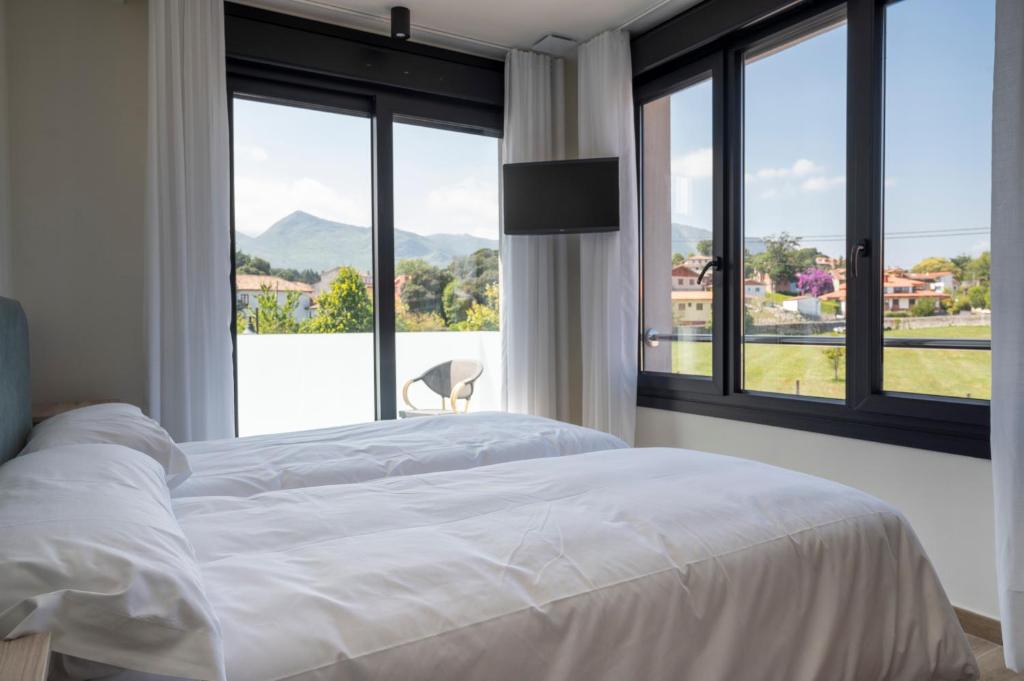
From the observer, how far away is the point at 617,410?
3.79m

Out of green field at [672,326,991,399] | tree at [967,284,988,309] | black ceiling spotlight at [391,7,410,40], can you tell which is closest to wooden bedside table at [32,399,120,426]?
black ceiling spotlight at [391,7,410,40]

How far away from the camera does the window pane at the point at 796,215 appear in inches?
113

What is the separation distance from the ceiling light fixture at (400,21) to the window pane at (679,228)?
1434mm

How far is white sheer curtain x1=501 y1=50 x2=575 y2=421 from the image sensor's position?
4.05 meters

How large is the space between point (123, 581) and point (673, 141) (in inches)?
139

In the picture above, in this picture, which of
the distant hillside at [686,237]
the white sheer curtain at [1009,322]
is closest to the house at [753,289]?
the distant hillside at [686,237]

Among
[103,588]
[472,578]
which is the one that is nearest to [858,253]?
[472,578]

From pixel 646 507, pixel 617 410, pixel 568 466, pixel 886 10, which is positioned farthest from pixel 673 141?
Answer: pixel 646 507

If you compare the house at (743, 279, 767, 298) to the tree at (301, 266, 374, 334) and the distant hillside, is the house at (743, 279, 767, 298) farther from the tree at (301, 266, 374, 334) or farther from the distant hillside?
the tree at (301, 266, 374, 334)

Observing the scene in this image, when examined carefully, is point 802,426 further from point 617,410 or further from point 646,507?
point 646,507

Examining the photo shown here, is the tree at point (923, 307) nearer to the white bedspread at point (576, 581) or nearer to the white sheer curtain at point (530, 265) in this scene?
the white bedspread at point (576, 581)

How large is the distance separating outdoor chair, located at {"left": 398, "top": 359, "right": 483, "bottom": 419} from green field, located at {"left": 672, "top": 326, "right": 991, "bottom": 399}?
64.7 inches

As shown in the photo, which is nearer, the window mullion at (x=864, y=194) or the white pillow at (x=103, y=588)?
the white pillow at (x=103, y=588)

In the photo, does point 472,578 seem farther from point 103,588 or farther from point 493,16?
point 493,16
